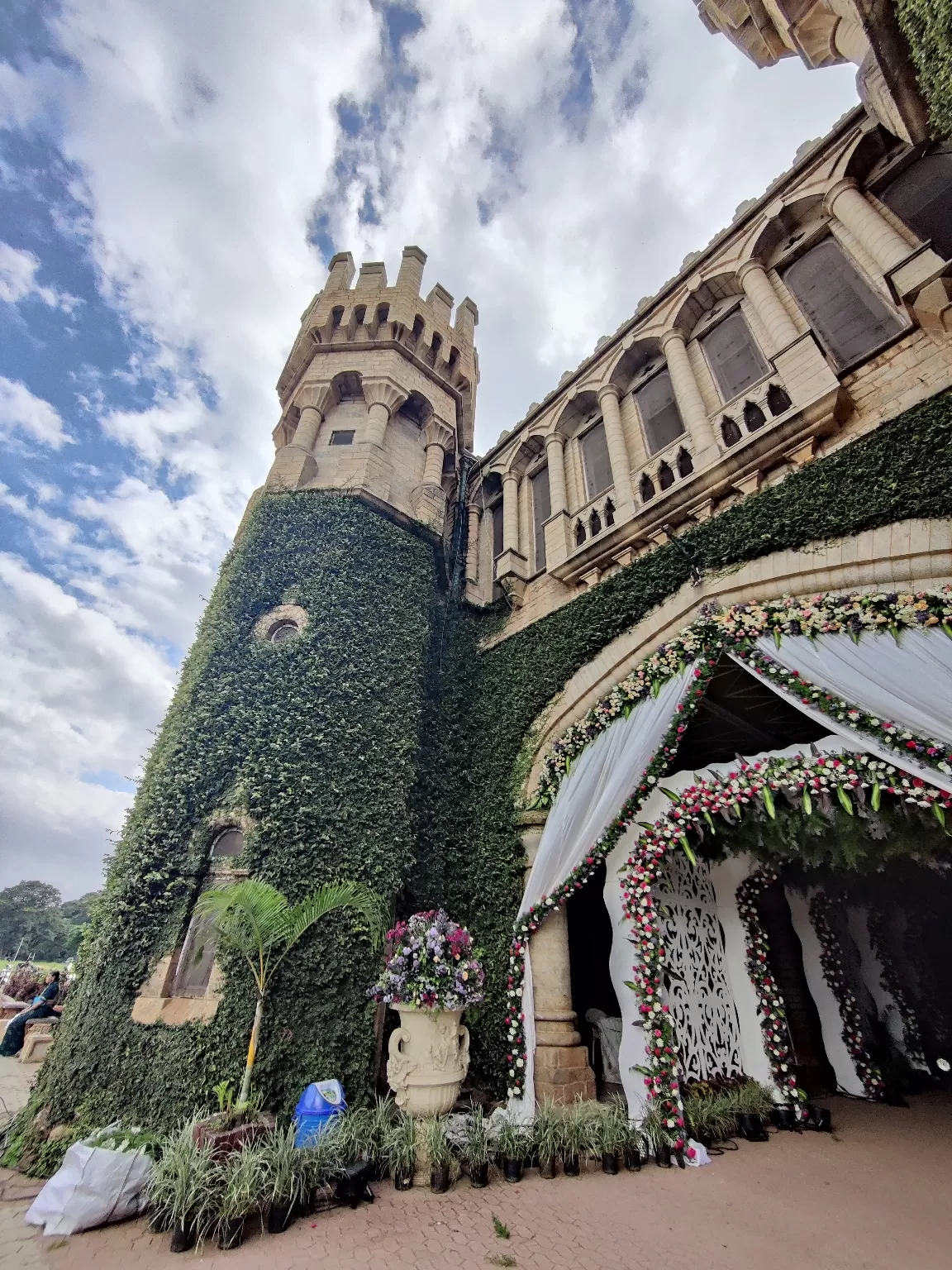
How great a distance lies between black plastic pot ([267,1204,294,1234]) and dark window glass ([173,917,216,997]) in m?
2.62

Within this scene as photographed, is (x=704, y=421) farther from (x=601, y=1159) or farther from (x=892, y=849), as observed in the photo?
(x=601, y=1159)

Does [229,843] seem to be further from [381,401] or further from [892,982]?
[892,982]

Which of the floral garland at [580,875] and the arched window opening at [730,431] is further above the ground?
the arched window opening at [730,431]

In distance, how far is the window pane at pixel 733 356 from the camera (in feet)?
25.0

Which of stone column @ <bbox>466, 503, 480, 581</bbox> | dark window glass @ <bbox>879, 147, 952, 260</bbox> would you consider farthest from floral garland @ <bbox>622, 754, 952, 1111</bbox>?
stone column @ <bbox>466, 503, 480, 581</bbox>

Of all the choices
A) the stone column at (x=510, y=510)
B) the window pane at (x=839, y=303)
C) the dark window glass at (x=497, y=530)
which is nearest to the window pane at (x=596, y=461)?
the stone column at (x=510, y=510)

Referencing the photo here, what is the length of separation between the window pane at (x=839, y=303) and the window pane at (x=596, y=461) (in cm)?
331

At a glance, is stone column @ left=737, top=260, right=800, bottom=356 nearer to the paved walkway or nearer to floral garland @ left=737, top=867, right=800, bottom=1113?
floral garland @ left=737, top=867, right=800, bottom=1113

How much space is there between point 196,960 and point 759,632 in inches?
264

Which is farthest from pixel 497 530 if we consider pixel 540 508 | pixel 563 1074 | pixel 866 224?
pixel 563 1074

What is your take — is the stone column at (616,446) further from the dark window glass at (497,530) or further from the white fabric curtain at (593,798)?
the white fabric curtain at (593,798)

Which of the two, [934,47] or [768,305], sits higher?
[768,305]

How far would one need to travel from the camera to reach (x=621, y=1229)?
129 inches

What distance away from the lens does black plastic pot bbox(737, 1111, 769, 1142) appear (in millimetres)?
5070
